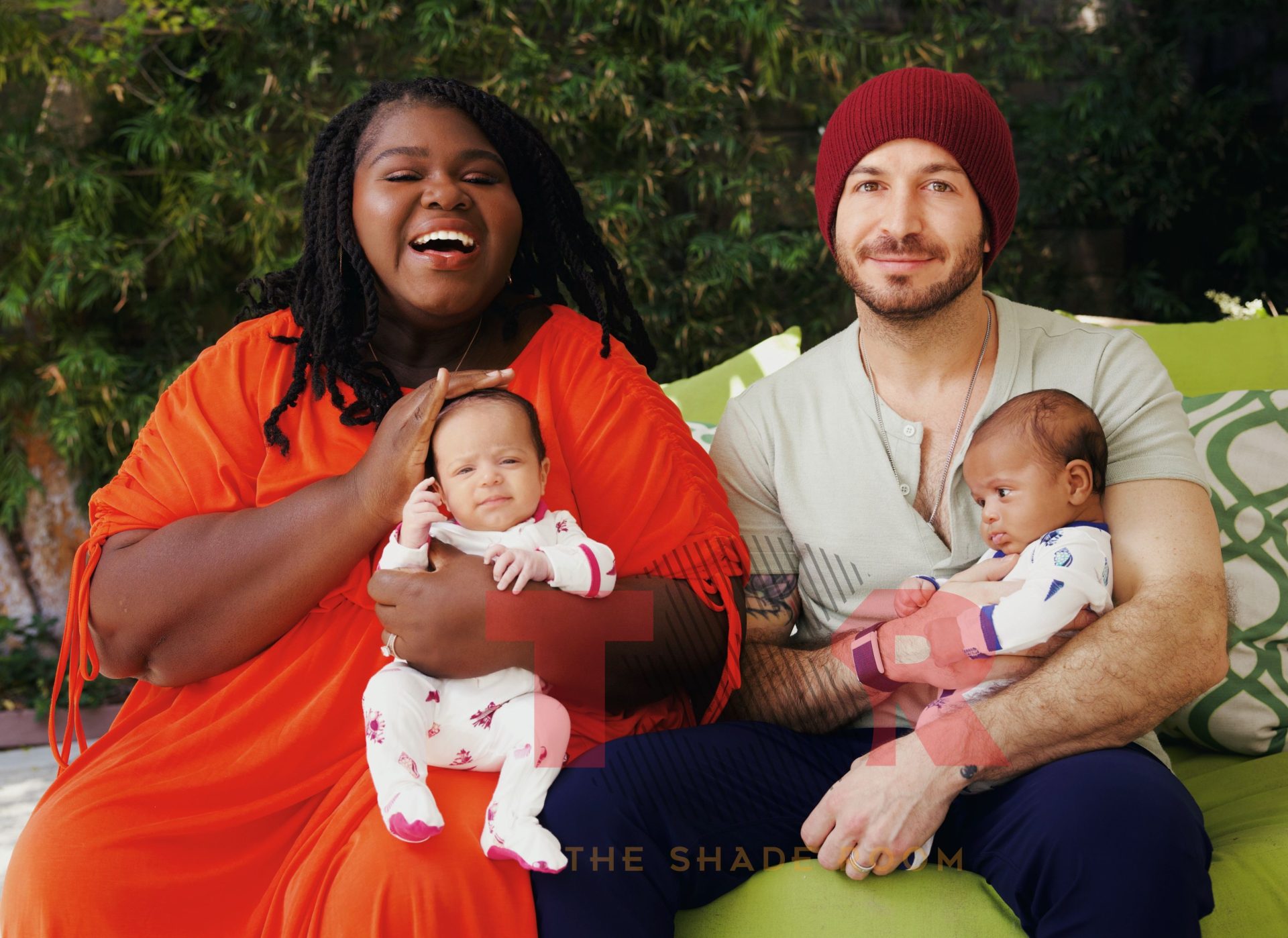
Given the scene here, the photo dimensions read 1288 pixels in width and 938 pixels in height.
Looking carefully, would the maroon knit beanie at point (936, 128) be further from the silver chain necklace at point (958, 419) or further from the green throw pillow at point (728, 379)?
the green throw pillow at point (728, 379)

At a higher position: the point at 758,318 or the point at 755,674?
the point at 758,318

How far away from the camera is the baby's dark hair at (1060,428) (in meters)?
1.72

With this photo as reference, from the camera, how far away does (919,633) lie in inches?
69.2

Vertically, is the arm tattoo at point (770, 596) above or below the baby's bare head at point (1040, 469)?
below

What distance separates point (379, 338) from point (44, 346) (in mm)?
2452

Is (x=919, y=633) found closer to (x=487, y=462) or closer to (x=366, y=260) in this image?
(x=487, y=462)

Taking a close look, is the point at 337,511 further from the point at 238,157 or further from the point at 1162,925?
the point at 238,157

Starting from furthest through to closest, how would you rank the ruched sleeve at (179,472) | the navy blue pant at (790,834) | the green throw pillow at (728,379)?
1. the green throw pillow at (728,379)
2. the ruched sleeve at (179,472)
3. the navy blue pant at (790,834)

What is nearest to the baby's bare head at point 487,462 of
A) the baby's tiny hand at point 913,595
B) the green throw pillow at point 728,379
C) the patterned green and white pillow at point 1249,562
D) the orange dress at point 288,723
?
the orange dress at point 288,723

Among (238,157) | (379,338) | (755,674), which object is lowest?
(755,674)

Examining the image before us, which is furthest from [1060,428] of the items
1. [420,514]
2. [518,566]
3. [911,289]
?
[420,514]

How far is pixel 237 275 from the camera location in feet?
13.1

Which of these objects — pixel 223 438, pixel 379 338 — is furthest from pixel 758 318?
pixel 223 438

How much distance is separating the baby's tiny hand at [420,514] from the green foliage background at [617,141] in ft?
7.31
